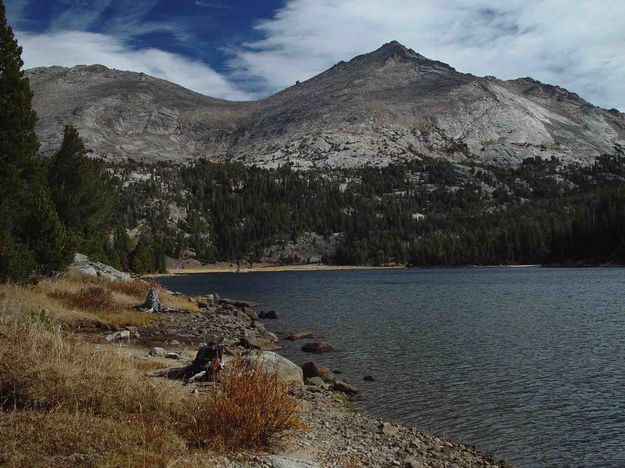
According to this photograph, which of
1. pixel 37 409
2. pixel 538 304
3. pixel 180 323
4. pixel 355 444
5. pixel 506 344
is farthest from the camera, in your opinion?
pixel 538 304

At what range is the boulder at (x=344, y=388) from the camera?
24.1 m

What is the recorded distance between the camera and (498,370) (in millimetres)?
28984

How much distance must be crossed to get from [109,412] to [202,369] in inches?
291

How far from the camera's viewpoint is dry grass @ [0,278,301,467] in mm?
8430

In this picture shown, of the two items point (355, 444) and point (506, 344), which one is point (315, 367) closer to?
point (355, 444)

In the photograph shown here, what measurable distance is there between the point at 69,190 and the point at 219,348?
53.7m

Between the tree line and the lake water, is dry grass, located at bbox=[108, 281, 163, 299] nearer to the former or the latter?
the tree line

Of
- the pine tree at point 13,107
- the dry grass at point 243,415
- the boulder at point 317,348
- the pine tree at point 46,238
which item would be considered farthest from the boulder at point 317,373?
the pine tree at point 13,107

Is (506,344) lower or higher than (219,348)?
lower

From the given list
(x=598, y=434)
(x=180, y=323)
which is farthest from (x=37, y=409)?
(x=180, y=323)

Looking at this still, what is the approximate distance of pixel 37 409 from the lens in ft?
32.8

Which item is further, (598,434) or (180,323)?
(180,323)

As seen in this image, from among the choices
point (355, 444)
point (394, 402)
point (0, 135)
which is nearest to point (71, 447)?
point (355, 444)

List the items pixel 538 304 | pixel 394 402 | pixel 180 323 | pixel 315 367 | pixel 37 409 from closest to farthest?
1. pixel 37 409
2. pixel 394 402
3. pixel 315 367
4. pixel 180 323
5. pixel 538 304
